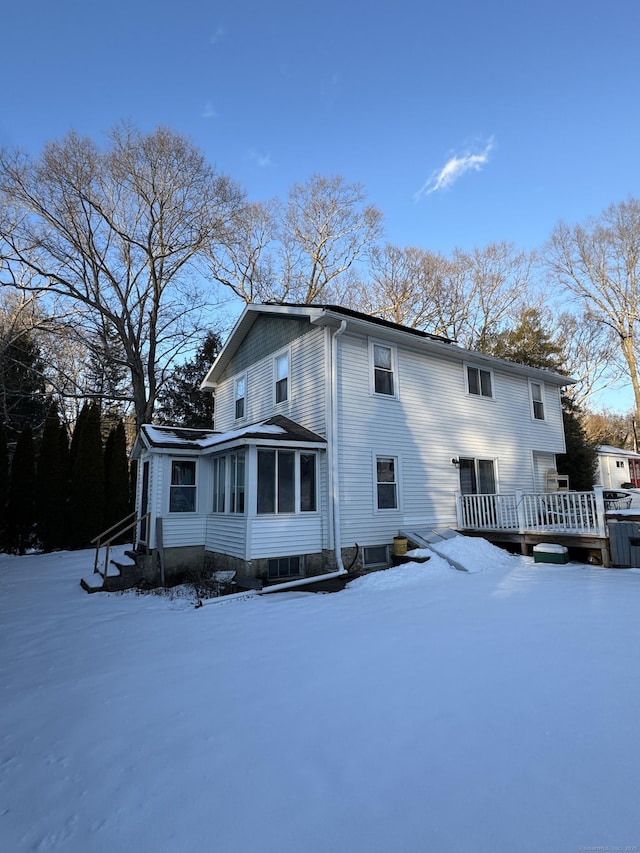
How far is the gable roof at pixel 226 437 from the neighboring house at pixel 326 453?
1.4 inches

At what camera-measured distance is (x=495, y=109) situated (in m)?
13.8

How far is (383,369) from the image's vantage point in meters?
11.6

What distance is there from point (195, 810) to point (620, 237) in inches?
1216

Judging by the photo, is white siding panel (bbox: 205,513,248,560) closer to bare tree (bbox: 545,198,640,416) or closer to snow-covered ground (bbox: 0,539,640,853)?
snow-covered ground (bbox: 0,539,640,853)

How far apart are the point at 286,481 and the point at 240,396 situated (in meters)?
5.47

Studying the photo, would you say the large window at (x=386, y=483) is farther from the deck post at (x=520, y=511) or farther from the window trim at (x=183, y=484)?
the window trim at (x=183, y=484)

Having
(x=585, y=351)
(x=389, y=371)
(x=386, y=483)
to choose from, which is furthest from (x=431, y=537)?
(x=585, y=351)

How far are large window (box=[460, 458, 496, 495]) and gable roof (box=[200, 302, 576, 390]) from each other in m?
3.01

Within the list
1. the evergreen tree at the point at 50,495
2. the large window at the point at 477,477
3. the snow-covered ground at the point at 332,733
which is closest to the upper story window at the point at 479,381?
the large window at the point at 477,477

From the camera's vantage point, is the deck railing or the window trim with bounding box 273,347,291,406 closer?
the deck railing

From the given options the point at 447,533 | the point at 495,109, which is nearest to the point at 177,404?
the point at 447,533

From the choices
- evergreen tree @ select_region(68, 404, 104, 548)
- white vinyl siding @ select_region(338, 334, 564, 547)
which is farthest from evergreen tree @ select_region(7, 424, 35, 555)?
white vinyl siding @ select_region(338, 334, 564, 547)

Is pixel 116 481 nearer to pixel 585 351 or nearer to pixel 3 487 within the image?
pixel 3 487

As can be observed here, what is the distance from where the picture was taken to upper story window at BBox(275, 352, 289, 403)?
481 inches
